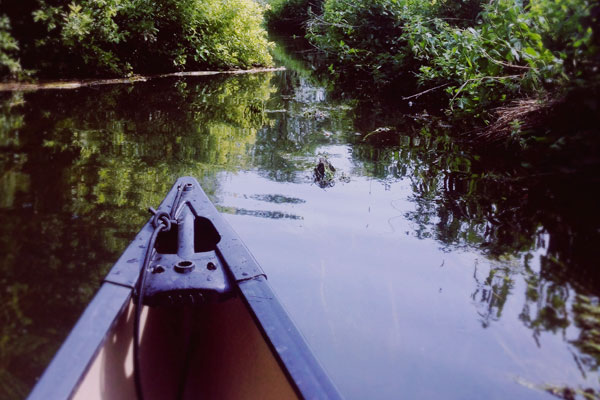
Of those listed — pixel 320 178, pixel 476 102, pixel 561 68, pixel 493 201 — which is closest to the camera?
pixel 561 68

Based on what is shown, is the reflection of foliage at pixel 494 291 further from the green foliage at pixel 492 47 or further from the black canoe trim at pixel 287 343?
the green foliage at pixel 492 47

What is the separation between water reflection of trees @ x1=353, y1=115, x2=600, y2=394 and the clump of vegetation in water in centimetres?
513

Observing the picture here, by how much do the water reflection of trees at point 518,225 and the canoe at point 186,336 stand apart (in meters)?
1.21

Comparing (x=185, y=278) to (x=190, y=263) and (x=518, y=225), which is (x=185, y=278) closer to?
(x=190, y=263)

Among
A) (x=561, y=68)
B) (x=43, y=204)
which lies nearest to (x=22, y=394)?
(x=43, y=204)

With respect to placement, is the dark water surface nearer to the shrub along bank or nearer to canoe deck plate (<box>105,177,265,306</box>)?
canoe deck plate (<box>105,177,265,306</box>)

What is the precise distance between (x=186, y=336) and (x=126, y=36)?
797 centimetres

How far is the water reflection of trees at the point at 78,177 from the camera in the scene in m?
2.04

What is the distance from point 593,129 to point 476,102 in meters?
2.19

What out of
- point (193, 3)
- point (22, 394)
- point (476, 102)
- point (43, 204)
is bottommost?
point (22, 394)

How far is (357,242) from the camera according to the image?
2.90 metres

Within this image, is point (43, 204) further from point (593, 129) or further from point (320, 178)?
point (593, 129)

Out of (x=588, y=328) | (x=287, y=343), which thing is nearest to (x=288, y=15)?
(x=588, y=328)

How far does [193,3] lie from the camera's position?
8992mm
